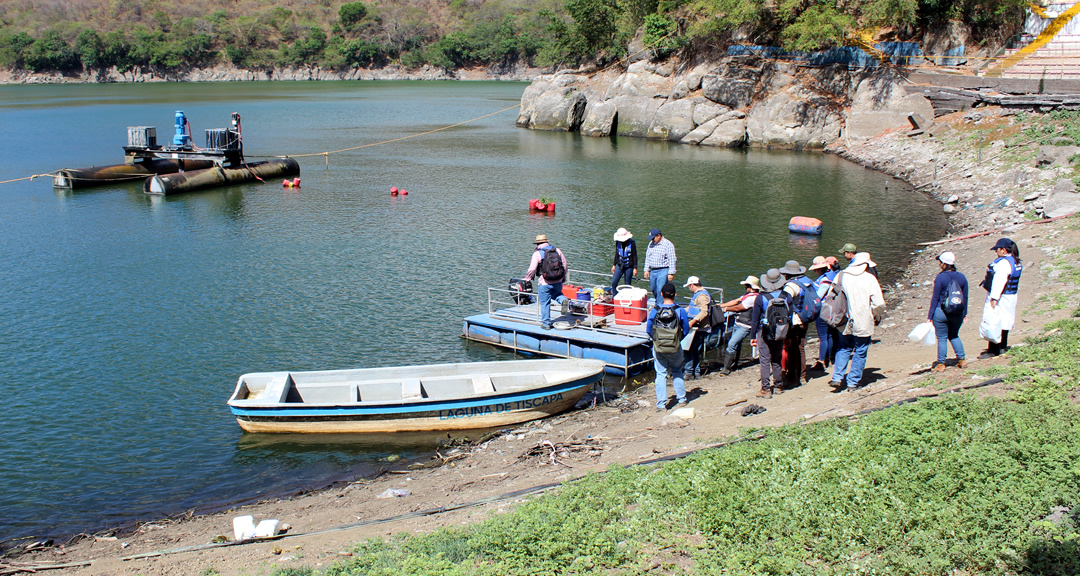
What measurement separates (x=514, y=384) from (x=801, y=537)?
27.8 ft

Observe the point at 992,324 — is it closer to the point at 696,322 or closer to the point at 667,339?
the point at 696,322

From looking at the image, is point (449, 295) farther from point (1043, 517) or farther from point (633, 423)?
point (1043, 517)

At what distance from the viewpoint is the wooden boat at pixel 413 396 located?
46.5ft

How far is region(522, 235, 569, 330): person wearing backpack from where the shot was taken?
1680 cm

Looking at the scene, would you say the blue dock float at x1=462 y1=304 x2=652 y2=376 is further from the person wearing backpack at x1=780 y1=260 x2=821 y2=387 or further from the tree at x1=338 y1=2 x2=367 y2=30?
the tree at x1=338 y1=2 x2=367 y2=30

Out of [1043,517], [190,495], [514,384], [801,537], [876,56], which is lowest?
[190,495]

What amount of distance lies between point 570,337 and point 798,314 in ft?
18.8

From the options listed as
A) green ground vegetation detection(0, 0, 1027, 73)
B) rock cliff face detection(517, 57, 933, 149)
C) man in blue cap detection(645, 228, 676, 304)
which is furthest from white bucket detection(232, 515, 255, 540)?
green ground vegetation detection(0, 0, 1027, 73)

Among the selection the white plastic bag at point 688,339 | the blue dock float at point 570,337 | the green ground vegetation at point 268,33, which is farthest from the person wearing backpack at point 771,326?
the green ground vegetation at point 268,33

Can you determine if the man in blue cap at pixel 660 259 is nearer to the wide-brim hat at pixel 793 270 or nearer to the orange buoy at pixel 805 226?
the wide-brim hat at pixel 793 270

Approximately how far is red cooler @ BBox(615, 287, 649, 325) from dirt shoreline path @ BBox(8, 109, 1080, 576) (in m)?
2.23

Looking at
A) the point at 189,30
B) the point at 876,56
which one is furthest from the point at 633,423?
the point at 189,30

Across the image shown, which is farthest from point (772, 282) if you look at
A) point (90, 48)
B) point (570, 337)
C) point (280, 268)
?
point (90, 48)

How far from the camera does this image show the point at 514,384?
50.9 ft
